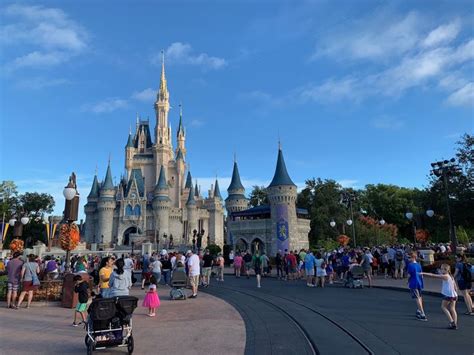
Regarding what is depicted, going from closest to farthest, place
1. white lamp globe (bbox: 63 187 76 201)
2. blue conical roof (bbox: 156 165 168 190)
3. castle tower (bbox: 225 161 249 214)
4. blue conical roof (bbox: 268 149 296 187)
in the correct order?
white lamp globe (bbox: 63 187 76 201), blue conical roof (bbox: 268 149 296 187), castle tower (bbox: 225 161 249 214), blue conical roof (bbox: 156 165 168 190)

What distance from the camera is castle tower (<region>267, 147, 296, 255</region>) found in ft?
136

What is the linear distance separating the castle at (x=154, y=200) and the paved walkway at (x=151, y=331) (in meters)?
49.7

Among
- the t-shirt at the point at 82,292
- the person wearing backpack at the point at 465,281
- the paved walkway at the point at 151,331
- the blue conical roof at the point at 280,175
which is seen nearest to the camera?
the paved walkway at the point at 151,331

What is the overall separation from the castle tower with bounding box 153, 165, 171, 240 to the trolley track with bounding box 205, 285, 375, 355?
5512 cm

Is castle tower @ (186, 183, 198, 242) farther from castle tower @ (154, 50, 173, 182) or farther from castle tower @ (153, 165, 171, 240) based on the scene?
castle tower @ (154, 50, 173, 182)

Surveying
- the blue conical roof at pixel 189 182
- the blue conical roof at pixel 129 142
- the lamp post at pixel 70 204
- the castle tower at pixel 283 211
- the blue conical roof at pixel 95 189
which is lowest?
the lamp post at pixel 70 204

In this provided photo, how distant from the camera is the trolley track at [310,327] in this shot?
5.96 m

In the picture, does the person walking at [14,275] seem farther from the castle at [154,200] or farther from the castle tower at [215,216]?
the castle tower at [215,216]

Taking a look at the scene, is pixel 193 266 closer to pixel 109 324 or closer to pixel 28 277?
pixel 28 277

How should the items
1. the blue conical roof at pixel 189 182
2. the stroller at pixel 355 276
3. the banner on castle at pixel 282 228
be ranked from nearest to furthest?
1. the stroller at pixel 355 276
2. the banner on castle at pixel 282 228
3. the blue conical roof at pixel 189 182

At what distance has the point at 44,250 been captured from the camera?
145 ft

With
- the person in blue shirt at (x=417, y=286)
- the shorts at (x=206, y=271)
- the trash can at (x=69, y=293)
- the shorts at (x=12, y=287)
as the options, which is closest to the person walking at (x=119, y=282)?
the trash can at (x=69, y=293)

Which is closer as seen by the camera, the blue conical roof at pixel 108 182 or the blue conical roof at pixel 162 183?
the blue conical roof at pixel 108 182

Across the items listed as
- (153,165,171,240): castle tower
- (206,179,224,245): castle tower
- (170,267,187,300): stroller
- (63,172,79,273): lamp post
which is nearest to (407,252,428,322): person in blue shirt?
(170,267,187,300): stroller
